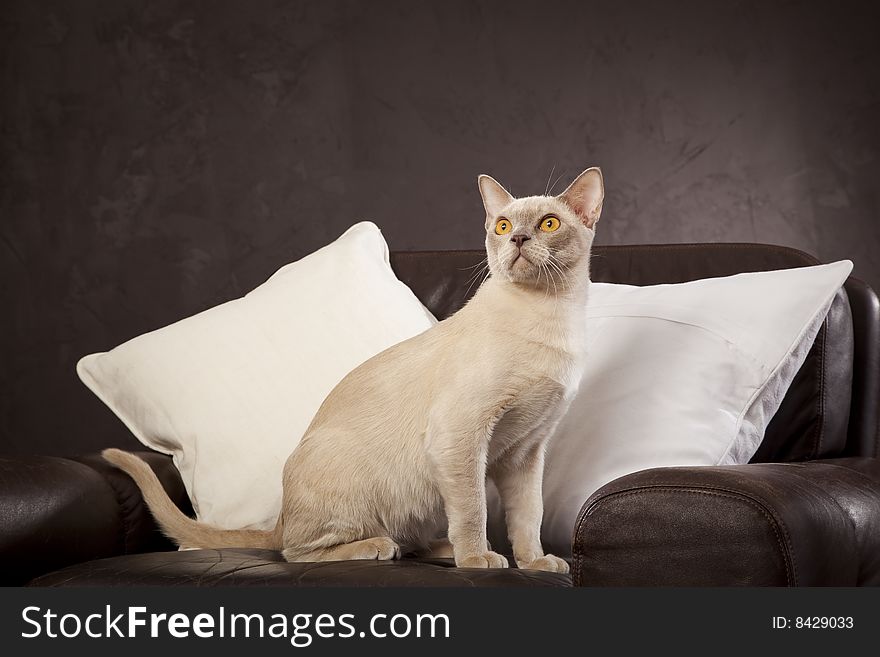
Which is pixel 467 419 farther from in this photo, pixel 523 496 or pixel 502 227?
pixel 502 227

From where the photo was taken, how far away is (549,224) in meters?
1.44

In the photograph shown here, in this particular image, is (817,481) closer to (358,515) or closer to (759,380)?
(759,380)

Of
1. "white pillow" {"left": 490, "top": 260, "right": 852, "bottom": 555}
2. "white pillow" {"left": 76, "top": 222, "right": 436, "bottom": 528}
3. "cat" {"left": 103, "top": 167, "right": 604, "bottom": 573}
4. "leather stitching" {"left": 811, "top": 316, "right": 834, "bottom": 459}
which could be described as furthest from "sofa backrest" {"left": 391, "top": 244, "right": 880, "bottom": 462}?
"cat" {"left": 103, "top": 167, "right": 604, "bottom": 573}

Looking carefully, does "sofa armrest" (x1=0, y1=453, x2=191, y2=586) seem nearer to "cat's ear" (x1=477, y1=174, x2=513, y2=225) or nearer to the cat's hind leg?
the cat's hind leg

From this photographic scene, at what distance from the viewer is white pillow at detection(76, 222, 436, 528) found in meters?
1.75

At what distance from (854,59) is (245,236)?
1.98 metres

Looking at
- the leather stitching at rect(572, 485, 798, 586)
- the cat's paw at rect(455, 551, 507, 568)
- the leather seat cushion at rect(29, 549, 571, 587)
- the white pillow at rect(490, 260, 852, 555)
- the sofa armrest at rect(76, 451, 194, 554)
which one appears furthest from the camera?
the sofa armrest at rect(76, 451, 194, 554)

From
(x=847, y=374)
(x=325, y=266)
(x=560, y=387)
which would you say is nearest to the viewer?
(x=560, y=387)

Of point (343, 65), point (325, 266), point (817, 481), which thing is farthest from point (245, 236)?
point (817, 481)

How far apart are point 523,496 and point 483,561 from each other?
219 mm

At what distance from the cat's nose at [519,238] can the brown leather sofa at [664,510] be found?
18.5 inches

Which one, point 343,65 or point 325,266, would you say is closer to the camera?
point 325,266

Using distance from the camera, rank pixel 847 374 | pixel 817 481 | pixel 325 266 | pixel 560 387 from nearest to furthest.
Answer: pixel 817 481 < pixel 560 387 < pixel 847 374 < pixel 325 266

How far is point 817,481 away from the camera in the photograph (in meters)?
1.13
